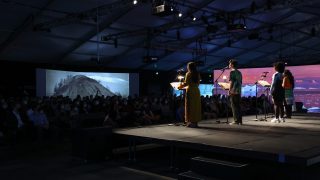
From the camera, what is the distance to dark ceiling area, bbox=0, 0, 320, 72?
11336mm

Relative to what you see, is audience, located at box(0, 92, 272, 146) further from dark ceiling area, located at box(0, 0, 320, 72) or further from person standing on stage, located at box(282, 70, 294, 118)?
person standing on stage, located at box(282, 70, 294, 118)

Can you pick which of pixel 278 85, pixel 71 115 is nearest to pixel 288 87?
pixel 278 85

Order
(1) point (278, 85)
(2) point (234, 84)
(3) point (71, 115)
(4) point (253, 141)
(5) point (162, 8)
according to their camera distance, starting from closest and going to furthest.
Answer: (4) point (253, 141) → (2) point (234, 84) → (1) point (278, 85) → (5) point (162, 8) → (3) point (71, 115)

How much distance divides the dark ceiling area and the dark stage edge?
3737 millimetres

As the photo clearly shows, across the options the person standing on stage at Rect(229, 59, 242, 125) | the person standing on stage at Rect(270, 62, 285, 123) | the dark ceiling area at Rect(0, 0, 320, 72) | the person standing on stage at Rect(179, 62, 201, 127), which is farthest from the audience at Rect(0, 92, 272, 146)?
the person standing on stage at Rect(270, 62, 285, 123)

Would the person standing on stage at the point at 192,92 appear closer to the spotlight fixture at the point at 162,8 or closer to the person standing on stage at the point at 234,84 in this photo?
the person standing on stage at the point at 234,84

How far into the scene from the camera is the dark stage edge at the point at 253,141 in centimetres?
403

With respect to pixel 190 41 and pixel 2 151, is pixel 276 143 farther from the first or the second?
pixel 190 41

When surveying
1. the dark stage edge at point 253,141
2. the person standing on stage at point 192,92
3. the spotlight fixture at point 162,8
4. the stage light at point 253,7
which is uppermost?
the stage light at point 253,7

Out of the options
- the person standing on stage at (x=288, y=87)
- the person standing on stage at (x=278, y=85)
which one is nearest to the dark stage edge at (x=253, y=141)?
the person standing on stage at (x=278, y=85)

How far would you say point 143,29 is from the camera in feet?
46.4

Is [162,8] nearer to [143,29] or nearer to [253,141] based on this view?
→ [253,141]

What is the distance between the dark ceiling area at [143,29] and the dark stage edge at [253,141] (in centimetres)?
374

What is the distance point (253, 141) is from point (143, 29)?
9.87m
